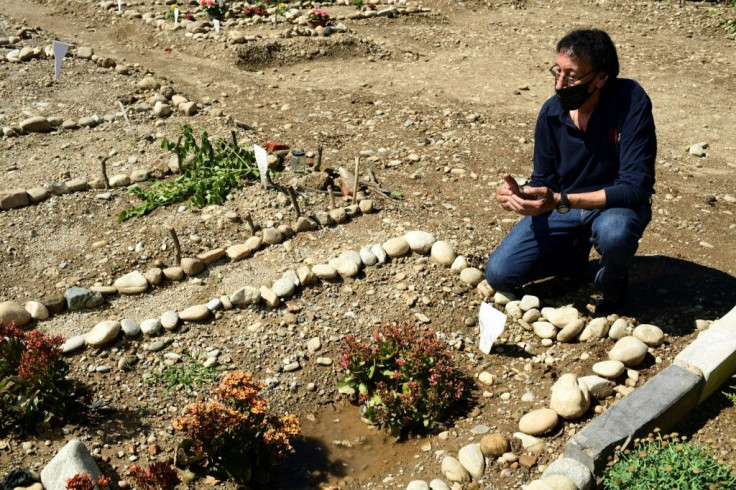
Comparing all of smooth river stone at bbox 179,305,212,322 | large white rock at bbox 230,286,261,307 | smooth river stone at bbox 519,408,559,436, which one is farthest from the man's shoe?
smooth river stone at bbox 179,305,212,322

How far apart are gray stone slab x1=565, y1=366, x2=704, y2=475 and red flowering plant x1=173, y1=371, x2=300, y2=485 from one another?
4.70 ft

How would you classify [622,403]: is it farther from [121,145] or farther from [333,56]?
[333,56]

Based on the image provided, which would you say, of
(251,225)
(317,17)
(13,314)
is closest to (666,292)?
(251,225)

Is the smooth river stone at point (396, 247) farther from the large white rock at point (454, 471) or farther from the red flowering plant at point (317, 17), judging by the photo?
the red flowering plant at point (317, 17)

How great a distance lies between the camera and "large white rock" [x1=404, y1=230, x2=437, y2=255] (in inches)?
203

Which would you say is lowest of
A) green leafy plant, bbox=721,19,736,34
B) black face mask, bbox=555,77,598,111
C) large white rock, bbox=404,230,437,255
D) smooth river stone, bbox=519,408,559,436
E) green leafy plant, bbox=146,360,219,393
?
green leafy plant, bbox=146,360,219,393

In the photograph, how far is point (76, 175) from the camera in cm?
668

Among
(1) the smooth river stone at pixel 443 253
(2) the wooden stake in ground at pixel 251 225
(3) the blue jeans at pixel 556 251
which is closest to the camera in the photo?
(3) the blue jeans at pixel 556 251

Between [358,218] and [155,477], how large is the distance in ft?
9.38

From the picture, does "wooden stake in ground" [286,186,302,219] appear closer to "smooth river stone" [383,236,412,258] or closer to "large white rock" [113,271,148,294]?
"smooth river stone" [383,236,412,258]

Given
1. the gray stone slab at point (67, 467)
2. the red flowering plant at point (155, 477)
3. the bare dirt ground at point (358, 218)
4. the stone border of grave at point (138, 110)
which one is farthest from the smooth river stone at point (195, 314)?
the stone border of grave at point (138, 110)

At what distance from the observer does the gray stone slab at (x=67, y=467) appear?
3.36 meters

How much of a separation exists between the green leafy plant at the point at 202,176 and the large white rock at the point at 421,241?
5.56 feet

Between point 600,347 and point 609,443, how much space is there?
1.00 metres
